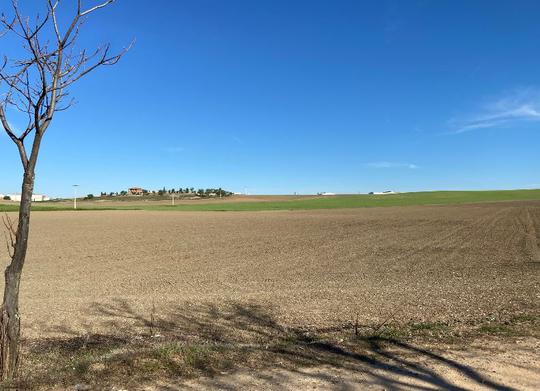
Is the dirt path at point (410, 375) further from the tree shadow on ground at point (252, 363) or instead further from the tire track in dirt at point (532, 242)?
the tire track in dirt at point (532, 242)

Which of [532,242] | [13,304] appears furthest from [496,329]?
[532,242]

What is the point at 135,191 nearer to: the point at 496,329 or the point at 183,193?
Answer: the point at 183,193

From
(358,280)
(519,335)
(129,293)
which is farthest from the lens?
(358,280)

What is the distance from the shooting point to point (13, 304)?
535cm

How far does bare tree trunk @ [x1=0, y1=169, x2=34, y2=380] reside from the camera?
525 cm

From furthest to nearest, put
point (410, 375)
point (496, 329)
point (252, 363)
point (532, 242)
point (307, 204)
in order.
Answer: point (307, 204), point (532, 242), point (496, 329), point (252, 363), point (410, 375)

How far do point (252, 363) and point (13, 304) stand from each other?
2.81 metres

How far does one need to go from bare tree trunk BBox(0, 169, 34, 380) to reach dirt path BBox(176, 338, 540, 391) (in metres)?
1.65

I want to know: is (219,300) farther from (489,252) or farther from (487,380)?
(489,252)

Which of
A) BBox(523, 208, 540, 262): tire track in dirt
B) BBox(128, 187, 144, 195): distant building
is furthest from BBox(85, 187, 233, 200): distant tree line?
BBox(523, 208, 540, 262): tire track in dirt

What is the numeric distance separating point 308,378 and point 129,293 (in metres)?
9.01

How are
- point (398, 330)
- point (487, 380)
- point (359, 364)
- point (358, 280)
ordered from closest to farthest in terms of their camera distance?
point (487, 380), point (359, 364), point (398, 330), point (358, 280)

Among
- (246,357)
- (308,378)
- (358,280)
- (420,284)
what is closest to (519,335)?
(308,378)

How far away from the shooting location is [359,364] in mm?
5828
